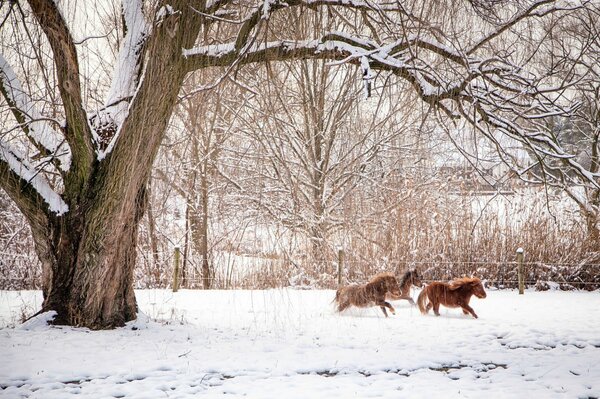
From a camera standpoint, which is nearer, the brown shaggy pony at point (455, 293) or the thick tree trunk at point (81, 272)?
the thick tree trunk at point (81, 272)

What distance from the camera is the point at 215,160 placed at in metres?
13.0

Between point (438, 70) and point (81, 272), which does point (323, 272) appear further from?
point (438, 70)

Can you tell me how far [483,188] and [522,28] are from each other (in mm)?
6832

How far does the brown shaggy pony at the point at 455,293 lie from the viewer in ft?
23.9

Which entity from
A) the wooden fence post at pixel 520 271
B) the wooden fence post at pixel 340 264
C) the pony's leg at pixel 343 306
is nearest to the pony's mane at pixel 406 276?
the pony's leg at pixel 343 306

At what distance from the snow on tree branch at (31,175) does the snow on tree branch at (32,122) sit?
0.26 m

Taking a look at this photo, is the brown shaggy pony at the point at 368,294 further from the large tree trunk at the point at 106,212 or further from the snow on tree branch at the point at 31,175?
the snow on tree branch at the point at 31,175

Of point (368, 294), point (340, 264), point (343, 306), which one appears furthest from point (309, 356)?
point (340, 264)

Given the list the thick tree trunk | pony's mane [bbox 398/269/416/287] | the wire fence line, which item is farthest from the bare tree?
the wire fence line

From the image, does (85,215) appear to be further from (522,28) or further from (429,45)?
(522,28)

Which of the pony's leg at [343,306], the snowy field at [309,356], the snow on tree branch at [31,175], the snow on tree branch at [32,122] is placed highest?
the snow on tree branch at [32,122]

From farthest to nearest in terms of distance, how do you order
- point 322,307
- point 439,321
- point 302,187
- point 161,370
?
point 302,187
point 322,307
point 439,321
point 161,370

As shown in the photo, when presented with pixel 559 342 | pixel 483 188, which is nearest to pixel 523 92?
pixel 559 342

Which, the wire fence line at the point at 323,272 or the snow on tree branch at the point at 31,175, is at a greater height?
the snow on tree branch at the point at 31,175
